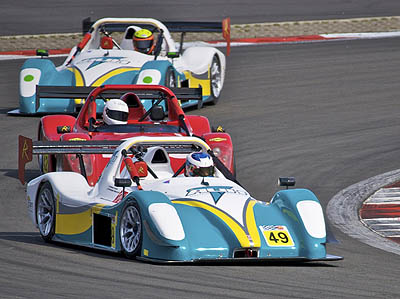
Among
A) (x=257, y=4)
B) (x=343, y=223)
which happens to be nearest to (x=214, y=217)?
(x=343, y=223)

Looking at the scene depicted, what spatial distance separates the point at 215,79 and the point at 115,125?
7.21 metres

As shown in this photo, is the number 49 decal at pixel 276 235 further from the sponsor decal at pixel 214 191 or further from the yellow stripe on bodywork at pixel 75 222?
the yellow stripe on bodywork at pixel 75 222

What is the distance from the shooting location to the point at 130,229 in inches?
416

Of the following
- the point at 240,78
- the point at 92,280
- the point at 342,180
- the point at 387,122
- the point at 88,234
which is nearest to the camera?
the point at 92,280

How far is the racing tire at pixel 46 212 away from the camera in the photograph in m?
11.7

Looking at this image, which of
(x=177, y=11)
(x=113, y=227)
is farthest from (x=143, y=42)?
(x=177, y=11)

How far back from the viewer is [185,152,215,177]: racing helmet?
11.6 m

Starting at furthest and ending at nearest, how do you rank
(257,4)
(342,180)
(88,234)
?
(257,4), (342,180), (88,234)

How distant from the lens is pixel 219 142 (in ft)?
48.5

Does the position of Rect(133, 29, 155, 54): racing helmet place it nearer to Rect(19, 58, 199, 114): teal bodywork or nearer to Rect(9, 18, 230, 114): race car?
Rect(9, 18, 230, 114): race car

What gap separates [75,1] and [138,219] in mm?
24931

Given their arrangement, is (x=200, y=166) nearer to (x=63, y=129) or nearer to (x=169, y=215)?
(x=169, y=215)

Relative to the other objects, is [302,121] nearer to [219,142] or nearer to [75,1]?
[219,142]

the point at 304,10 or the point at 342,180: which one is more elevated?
the point at 304,10
